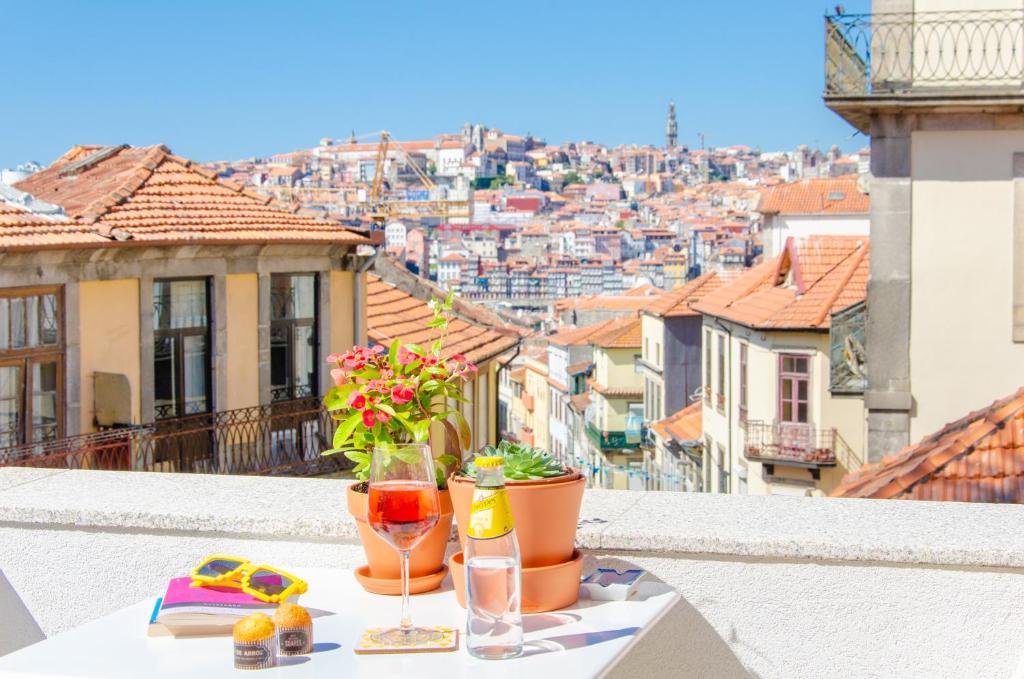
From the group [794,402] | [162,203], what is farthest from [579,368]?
[162,203]

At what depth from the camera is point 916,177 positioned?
13148 millimetres

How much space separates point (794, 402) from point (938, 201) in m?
13.6

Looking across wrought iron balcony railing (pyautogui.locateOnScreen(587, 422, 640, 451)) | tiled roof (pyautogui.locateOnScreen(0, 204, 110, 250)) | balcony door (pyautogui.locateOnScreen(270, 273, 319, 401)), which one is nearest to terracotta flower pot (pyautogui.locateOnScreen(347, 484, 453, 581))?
tiled roof (pyautogui.locateOnScreen(0, 204, 110, 250))

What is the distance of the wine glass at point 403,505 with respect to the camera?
8.96 ft

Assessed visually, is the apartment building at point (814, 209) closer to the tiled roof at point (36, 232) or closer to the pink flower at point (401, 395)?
the tiled roof at point (36, 232)

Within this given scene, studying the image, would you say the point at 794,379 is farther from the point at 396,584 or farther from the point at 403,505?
the point at 403,505

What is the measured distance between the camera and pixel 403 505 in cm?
274

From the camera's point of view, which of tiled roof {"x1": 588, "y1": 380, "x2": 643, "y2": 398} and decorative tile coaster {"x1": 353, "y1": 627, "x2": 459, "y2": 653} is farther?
tiled roof {"x1": 588, "y1": 380, "x2": 643, "y2": 398}

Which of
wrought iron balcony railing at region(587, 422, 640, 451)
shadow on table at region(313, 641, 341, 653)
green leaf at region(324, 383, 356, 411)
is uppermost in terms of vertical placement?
green leaf at region(324, 383, 356, 411)

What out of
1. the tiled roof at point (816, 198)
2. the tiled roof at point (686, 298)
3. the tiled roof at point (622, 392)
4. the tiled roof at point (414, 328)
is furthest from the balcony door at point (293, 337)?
the tiled roof at point (622, 392)

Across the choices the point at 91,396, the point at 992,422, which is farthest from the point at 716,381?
the point at 992,422

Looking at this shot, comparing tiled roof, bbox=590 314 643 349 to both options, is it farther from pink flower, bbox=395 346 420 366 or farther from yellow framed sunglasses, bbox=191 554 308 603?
yellow framed sunglasses, bbox=191 554 308 603

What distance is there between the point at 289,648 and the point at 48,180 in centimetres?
1448

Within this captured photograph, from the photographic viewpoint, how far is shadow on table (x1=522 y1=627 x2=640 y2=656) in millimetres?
2604
